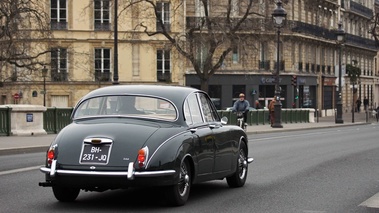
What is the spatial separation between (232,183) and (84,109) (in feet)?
9.41

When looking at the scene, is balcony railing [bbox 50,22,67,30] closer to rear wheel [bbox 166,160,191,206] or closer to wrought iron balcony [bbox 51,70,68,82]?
wrought iron balcony [bbox 51,70,68,82]

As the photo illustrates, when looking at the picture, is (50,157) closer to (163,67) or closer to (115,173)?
(115,173)

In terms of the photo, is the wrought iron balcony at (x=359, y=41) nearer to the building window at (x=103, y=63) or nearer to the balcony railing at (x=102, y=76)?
the building window at (x=103, y=63)

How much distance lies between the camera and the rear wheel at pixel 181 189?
397 inches

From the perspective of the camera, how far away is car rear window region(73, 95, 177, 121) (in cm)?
1081

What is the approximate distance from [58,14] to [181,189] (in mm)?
53158

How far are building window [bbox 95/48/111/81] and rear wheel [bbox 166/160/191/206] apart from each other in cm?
5220

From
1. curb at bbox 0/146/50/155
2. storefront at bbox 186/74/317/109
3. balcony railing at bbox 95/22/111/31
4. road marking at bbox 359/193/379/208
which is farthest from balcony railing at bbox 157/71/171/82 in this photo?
road marking at bbox 359/193/379/208

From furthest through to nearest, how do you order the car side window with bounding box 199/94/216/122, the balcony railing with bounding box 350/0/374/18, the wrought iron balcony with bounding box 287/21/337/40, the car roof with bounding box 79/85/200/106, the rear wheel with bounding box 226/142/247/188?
1. the balcony railing with bounding box 350/0/374/18
2. the wrought iron balcony with bounding box 287/21/337/40
3. the rear wheel with bounding box 226/142/247/188
4. the car side window with bounding box 199/94/216/122
5. the car roof with bounding box 79/85/200/106

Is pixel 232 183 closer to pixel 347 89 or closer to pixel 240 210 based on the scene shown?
pixel 240 210

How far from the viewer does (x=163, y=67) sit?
213 ft

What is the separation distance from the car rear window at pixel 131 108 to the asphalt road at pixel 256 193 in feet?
3.52

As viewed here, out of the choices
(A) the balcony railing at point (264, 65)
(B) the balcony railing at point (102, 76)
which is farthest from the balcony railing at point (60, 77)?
(A) the balcony railing at point (264, 65)

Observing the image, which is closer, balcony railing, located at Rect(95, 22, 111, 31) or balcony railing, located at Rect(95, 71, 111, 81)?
balcony railing, located at Rect(95, 71, 111, 81)
